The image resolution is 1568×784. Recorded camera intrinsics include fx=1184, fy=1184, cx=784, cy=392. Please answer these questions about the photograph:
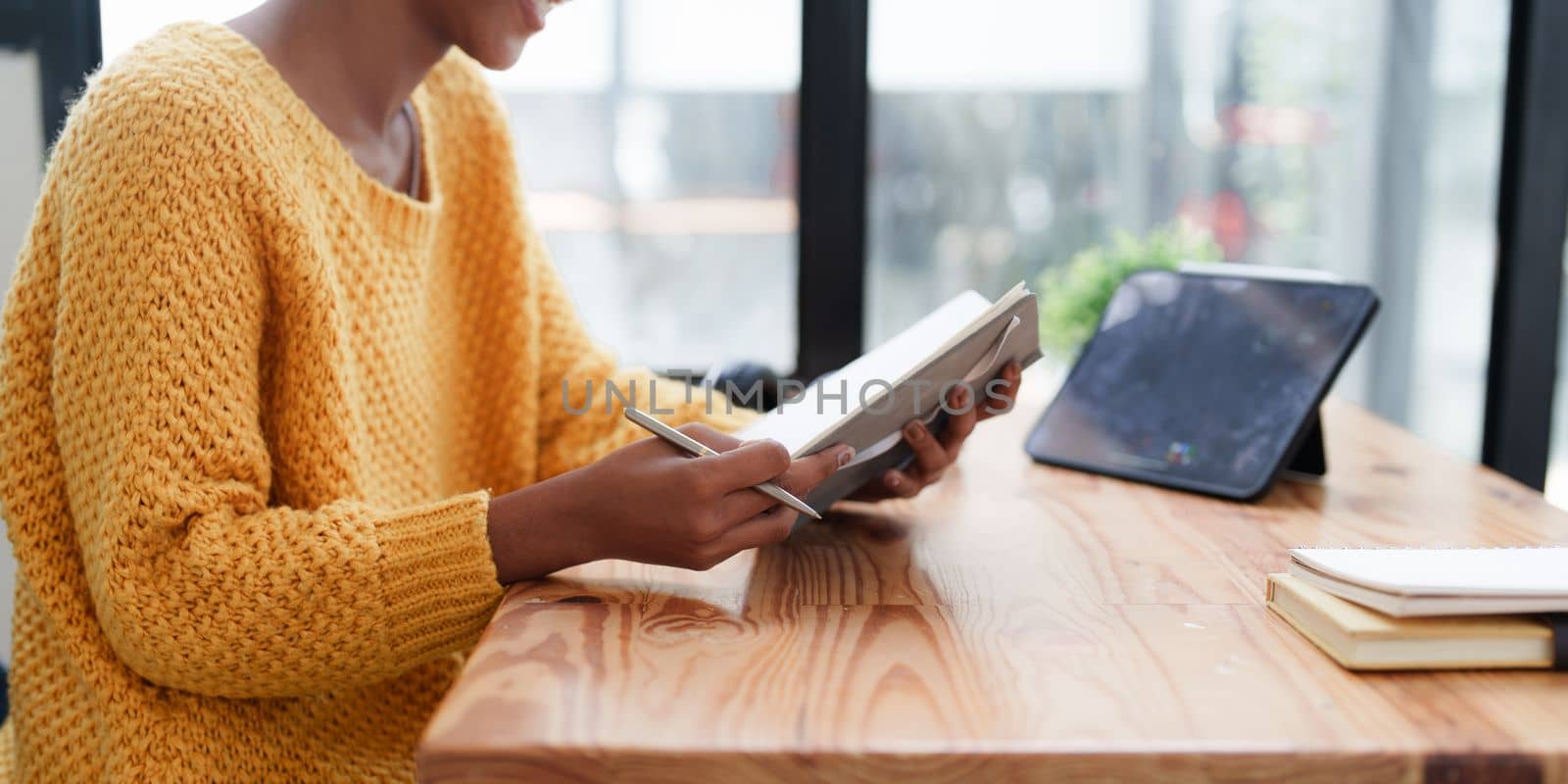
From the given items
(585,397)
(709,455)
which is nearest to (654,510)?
(709,455)

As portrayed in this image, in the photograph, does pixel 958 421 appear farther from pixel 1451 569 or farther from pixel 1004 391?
pixel 1451 569

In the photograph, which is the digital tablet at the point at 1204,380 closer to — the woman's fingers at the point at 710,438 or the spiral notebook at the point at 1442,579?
the spiral notebook at the point at 1442,579

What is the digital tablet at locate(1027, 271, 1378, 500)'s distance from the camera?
1.05m

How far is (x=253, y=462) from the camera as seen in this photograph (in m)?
0.76

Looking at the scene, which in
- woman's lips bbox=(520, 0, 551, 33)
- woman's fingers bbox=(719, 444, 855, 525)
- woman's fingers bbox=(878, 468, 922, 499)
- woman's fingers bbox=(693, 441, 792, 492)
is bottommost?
woman's fingers bbox=(878, 468, 922, 499)

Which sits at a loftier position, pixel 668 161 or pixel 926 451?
pixel 668 161

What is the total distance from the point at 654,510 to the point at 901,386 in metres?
0.19

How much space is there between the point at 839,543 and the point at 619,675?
31cm

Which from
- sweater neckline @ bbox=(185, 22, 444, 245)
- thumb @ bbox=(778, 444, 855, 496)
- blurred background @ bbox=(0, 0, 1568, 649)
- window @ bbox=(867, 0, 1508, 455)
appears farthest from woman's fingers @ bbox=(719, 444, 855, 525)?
window @ bbox=(867, 0, 1508, 455)

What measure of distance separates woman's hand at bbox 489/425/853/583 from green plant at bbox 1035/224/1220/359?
2.89 ft

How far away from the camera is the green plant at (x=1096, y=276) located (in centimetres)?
155

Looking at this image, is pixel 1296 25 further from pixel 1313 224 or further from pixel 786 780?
pixel 786 780

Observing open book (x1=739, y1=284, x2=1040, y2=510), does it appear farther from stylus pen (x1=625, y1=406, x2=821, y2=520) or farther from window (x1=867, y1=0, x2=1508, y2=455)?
window (x1=867, y1=0, x2=1508, y2=455)

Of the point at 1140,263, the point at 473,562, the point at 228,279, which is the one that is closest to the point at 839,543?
the point at 473,562
